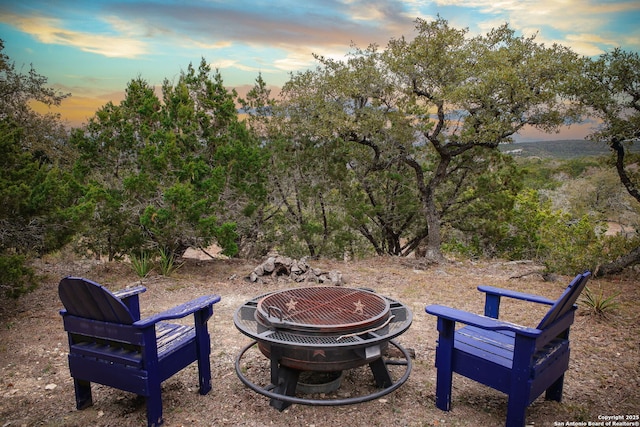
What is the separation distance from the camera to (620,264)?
6.46 meters

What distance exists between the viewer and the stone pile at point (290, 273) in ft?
21.2

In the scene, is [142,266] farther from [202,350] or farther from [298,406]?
[298,406]

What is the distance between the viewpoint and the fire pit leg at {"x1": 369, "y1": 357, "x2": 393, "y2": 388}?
2.95 m

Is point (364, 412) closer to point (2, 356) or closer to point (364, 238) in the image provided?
point (2, 356)

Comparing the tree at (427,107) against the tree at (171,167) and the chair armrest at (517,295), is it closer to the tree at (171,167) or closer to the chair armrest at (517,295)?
the tree at (171,167)

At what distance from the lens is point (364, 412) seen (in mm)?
2705

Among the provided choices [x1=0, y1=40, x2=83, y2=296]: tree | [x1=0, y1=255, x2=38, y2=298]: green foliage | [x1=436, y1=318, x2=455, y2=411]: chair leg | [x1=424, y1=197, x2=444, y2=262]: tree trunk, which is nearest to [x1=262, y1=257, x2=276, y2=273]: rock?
[x1=0, y1=40, x2=83, y2=296]: tree

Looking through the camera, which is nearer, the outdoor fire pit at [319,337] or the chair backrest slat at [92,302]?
the chair backrest slat at [92,302]

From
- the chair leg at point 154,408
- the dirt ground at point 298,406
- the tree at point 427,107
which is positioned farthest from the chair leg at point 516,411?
the tree at point 427,107

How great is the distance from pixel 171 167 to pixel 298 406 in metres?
5.23

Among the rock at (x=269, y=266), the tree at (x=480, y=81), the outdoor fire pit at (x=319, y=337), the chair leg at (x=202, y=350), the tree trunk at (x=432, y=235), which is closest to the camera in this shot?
the outdoor fire pit at (x=319, y=337)

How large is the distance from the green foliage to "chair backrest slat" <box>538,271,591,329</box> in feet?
17.5

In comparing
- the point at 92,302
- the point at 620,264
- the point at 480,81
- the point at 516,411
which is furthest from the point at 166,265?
the point at 620,264

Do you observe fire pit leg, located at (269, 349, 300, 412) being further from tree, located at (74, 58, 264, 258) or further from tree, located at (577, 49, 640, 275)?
tree, located at (577, 49, 640, 275)
